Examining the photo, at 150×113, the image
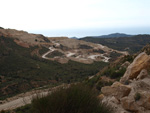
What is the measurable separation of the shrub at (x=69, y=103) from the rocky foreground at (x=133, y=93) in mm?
577

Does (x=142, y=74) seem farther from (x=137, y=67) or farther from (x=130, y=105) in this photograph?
(x=130, y=105)

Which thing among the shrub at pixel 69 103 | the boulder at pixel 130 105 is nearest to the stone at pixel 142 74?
the boulder at pixel 130 105

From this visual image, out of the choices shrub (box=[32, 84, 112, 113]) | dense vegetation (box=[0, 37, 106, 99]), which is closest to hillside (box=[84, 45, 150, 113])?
shrub (box=[32, 84, 112, 113])

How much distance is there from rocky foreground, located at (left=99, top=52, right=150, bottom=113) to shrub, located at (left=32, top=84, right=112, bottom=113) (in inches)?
22.7

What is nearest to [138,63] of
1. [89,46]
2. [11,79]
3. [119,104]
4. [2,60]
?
[119,104]

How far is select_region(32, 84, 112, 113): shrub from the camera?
3295 mm

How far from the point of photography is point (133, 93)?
5.25 m

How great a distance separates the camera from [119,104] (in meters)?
5.00

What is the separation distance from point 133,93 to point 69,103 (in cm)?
289

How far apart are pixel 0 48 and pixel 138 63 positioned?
130 ft

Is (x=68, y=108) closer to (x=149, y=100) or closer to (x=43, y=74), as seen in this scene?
(x=149, y=100)

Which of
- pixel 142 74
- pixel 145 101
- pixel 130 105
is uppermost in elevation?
pixel 142 74

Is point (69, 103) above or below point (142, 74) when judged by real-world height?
above

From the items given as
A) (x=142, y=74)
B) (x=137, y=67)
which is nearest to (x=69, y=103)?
(x=142, y=74)
